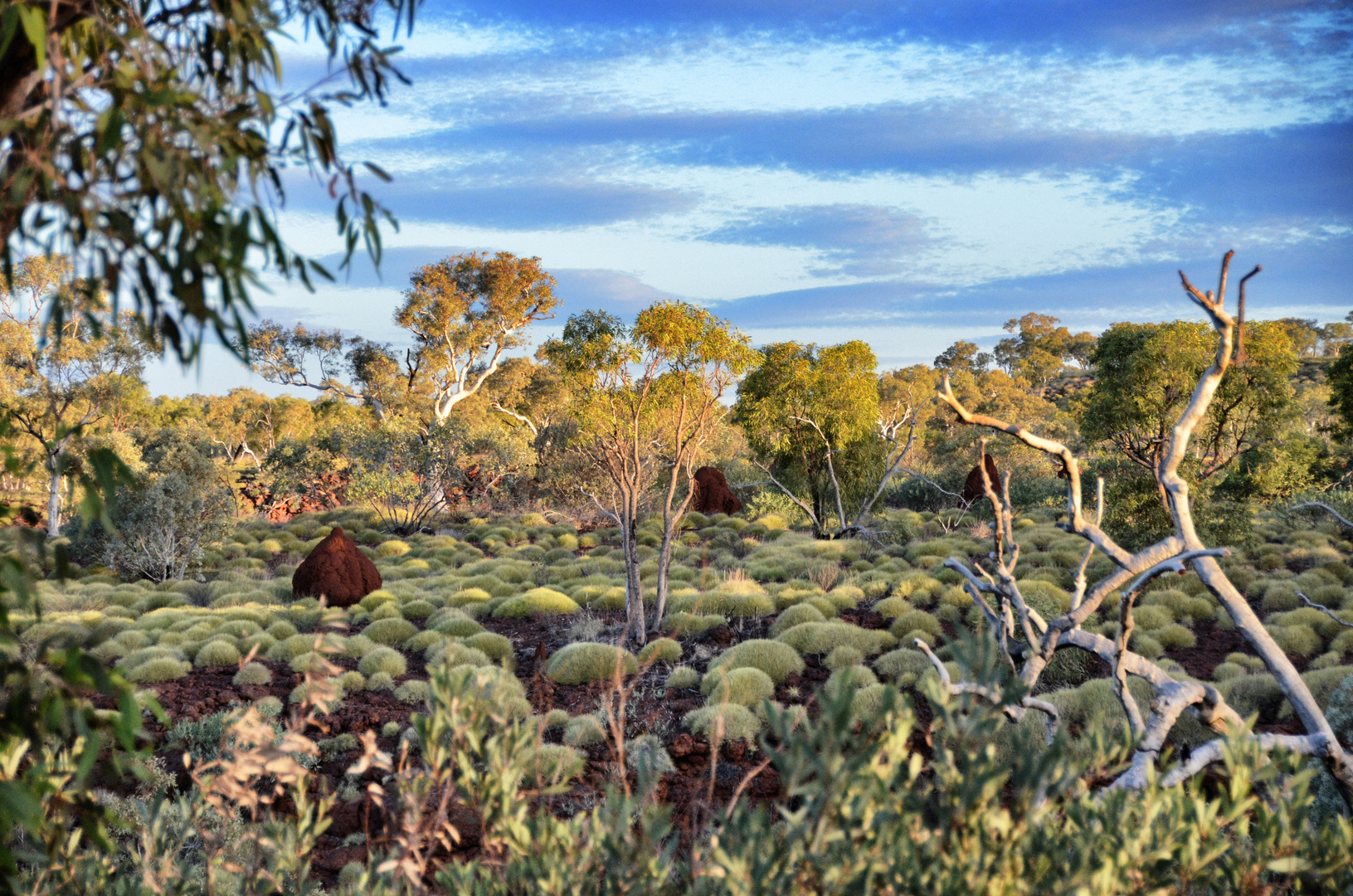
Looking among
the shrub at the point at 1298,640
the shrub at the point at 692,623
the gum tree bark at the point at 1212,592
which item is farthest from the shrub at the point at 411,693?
the shrub at the point at 1298,640

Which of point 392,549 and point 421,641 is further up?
point 392,549

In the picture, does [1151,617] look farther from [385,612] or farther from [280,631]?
[280,631]

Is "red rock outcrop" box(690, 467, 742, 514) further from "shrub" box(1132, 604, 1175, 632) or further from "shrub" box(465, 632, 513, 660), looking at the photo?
"shrub" box(465, 632, 513, 660)

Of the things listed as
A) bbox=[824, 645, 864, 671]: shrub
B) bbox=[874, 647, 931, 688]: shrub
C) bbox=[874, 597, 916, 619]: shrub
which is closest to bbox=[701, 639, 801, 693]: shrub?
bbox=[824, 645, 864, 671]: shrub

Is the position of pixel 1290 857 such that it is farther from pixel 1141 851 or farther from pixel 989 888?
pixel 989 888

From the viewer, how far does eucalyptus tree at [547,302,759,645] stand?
1212 cm

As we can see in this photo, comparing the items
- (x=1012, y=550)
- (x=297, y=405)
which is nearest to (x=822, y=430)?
(x=1012, y=550)

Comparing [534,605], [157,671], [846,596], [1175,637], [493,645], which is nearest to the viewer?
[157,671]

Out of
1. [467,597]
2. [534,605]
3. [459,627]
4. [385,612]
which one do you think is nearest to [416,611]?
[385,612]

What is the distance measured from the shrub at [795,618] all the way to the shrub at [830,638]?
15.2 inches

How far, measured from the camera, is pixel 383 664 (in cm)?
973

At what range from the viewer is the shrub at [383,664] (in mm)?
9656

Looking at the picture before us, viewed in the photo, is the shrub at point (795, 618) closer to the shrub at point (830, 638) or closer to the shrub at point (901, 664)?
the shrub at point (830, 638)

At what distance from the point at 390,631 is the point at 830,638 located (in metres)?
6.10
